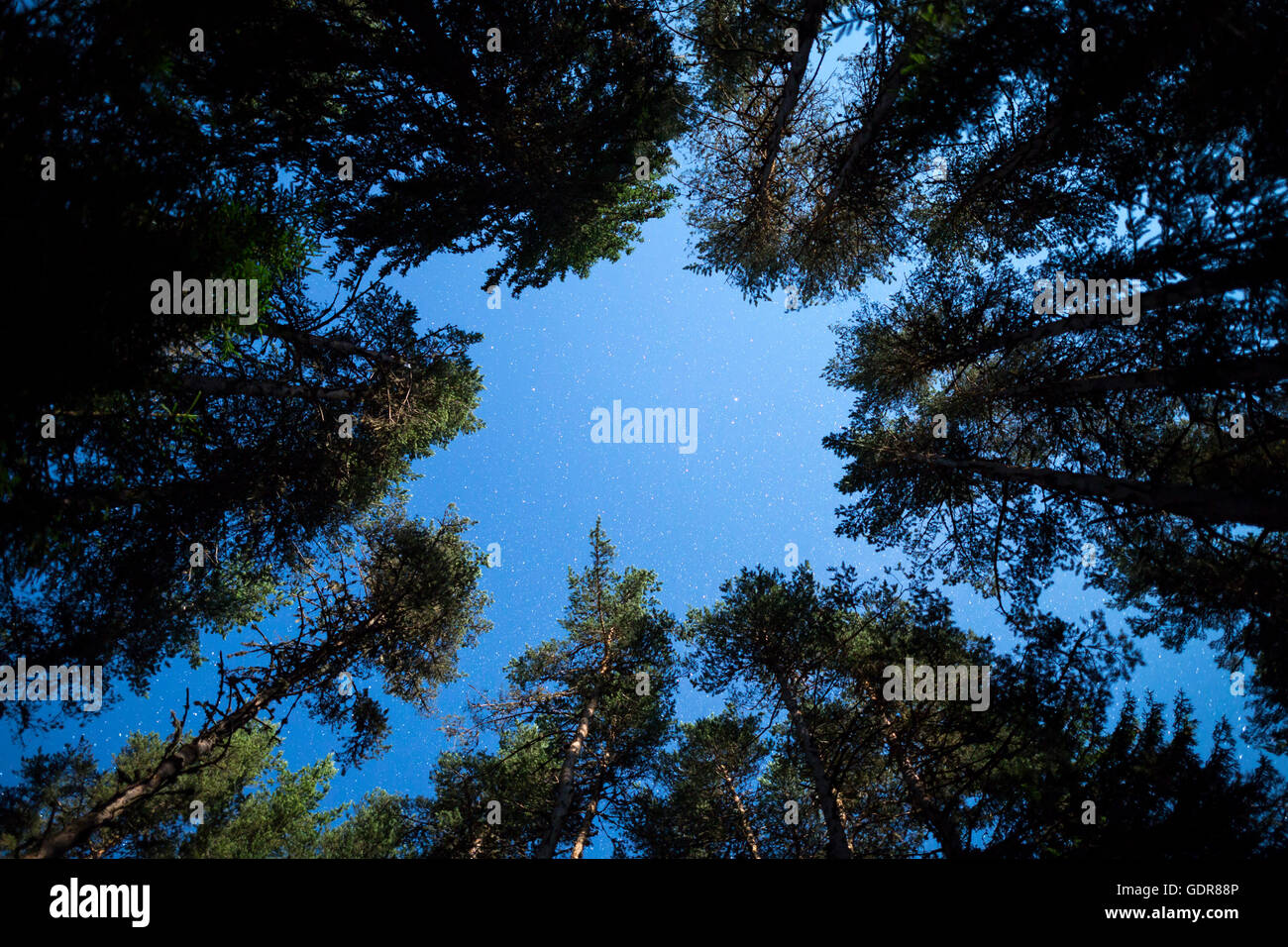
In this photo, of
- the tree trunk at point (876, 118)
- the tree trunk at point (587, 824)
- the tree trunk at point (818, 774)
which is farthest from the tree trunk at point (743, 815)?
the tree trunk at point (876, 118)

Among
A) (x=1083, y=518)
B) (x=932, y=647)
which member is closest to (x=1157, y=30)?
(x=1083, y=518)

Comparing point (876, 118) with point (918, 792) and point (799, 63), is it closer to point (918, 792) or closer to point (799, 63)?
point (799, 63)

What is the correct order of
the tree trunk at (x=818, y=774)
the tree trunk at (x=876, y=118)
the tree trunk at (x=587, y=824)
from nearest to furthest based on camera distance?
the tree trunk at (x=876, y=118)
the tree trunk at (x=818, y=774)
the tree trunk at (x=587, y=824)

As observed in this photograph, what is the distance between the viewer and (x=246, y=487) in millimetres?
7457

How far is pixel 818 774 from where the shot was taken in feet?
21.4

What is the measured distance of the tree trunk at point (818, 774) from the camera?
18.5ft

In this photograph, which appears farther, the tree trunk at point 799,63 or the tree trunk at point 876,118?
the tree trunk at point 876,118

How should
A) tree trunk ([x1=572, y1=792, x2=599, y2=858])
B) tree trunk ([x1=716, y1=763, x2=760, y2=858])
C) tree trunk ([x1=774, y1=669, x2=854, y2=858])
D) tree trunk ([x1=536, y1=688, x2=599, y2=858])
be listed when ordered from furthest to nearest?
tree trunk ([x1=572, y1=792, x2=599, y2=858]) → tree trunk ([x1=716, y1=763, x2=760, y2=858]) → tree trunk ([x1=536, y1=688, x2=599, y2=858]) → tree trunk ([x1=774, y1=669, x2=854, y2=858])

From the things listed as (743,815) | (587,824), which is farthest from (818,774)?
(587,824)

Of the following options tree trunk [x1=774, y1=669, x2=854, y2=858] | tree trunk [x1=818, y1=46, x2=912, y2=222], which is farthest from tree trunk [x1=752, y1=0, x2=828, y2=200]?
tree trunk [x1=774, y1=669, x2=854, y2=858]

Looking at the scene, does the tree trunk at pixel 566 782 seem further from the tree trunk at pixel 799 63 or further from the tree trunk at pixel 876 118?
the tree trunk at pixel 799 63

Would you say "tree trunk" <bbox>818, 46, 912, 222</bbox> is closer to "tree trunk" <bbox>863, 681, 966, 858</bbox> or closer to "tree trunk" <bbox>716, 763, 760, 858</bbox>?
"tree trunk" <bbox>863, 681, 966, 858</bbox>

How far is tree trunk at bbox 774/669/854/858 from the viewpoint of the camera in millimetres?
5629
